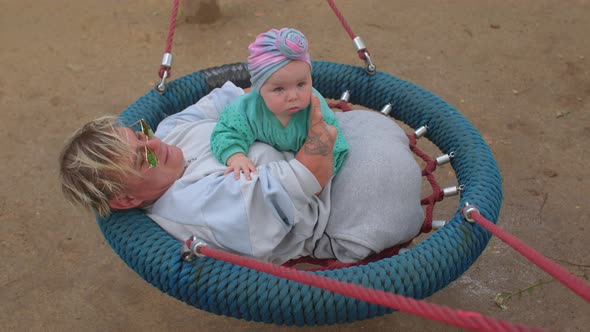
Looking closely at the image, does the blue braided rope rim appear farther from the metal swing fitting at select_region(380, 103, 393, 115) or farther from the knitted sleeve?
the metal swing fitting at select_region(380, 103, 393, 115)

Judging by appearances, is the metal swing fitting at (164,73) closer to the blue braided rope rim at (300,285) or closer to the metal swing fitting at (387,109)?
the blue braided rope rim at (300,285)

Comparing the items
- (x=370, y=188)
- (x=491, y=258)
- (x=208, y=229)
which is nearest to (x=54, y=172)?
(x=208, y=229)

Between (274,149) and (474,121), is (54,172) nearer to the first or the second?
(274,149)

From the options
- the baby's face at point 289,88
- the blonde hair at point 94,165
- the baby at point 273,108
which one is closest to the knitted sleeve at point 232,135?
the baby at point 273,108

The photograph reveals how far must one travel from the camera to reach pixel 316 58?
3537 millimetres

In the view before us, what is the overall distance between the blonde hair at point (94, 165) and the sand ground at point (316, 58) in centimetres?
85

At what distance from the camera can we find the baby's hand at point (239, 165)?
151 centimetres

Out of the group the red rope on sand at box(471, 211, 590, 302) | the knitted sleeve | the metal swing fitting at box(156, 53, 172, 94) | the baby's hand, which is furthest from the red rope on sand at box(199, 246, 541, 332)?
the metal swing fitting at box(156, 53, 172, 94)

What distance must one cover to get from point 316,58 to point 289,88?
2101mm

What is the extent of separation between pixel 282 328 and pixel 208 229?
2.59ft

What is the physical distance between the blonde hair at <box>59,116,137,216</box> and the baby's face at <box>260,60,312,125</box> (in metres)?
0.38

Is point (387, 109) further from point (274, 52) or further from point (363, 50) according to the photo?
point (274, 52)

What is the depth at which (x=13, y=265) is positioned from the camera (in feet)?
7.84

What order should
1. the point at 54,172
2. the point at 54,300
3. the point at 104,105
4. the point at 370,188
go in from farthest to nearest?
the point at 104,105, the point at 54,172, the point at 54,300, the point at 370,188
